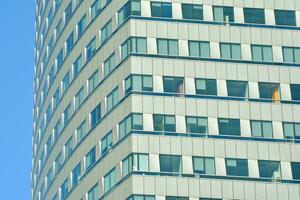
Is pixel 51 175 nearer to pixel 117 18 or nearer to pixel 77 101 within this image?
pixel 77 101

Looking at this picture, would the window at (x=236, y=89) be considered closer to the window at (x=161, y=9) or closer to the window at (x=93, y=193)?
the window at (x=161, y=9)

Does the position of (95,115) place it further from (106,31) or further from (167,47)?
(167,47)

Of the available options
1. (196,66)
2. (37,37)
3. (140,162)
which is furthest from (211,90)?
(37,37)

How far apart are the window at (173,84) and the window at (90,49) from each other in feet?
42.1

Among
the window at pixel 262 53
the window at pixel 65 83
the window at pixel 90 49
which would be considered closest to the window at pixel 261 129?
the window at pixel 262 53

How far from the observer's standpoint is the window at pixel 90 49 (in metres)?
119

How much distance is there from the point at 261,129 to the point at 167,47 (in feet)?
41.5

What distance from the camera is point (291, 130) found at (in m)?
110

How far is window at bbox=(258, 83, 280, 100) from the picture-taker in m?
111

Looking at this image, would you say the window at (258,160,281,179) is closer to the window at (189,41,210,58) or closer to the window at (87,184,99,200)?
the window at (189,41,210,58)

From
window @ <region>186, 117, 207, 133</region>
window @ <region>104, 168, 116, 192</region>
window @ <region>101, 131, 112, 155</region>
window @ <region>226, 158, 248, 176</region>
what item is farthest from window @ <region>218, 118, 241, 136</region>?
window @ <region>104, 168, 116, 192</region>

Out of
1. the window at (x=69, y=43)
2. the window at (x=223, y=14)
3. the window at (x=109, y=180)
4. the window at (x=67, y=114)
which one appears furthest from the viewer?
the window at (x=69, y=43)

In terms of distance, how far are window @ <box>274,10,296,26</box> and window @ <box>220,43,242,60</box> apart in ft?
18.8

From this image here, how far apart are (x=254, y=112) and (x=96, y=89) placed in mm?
17624
